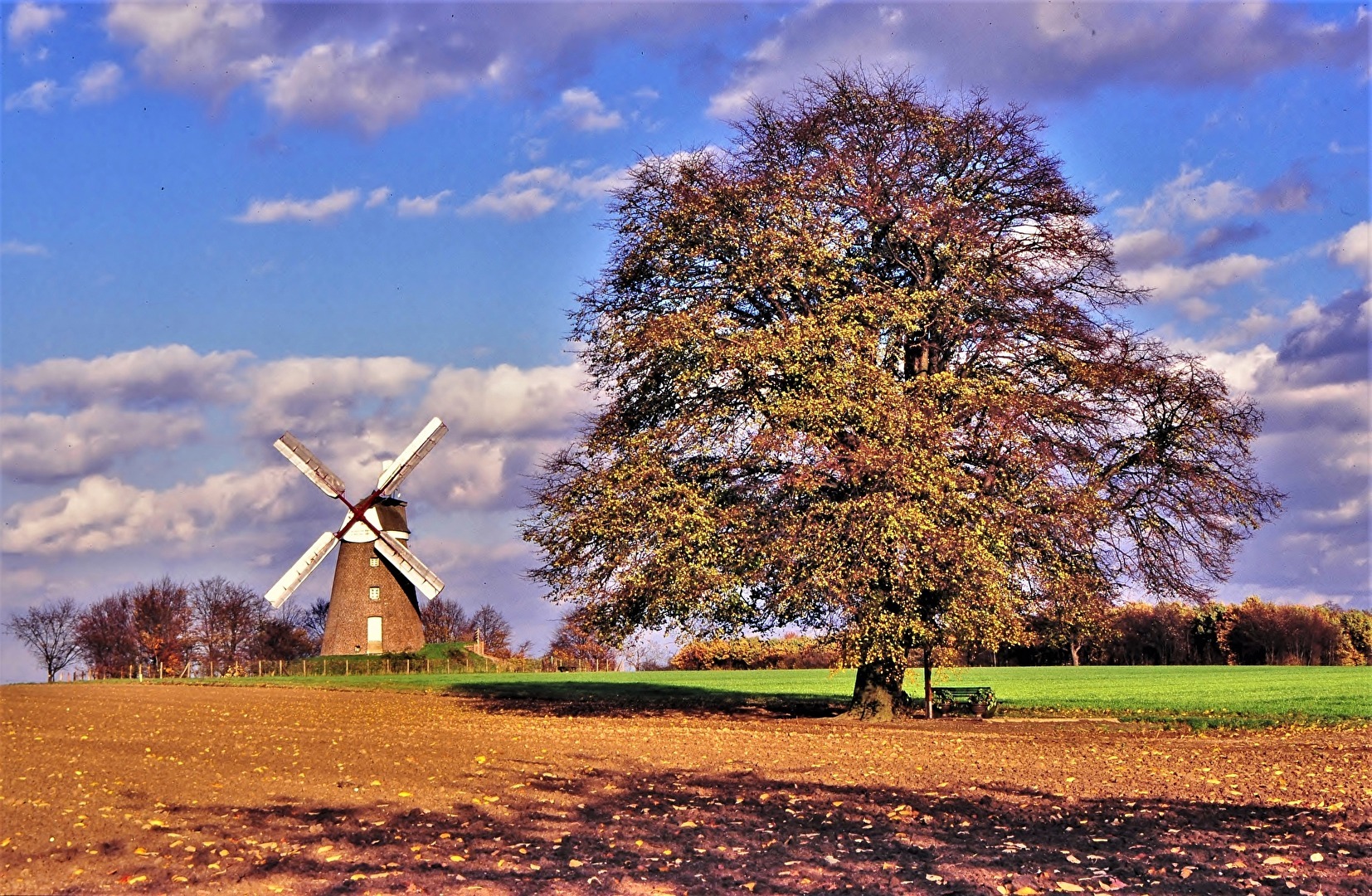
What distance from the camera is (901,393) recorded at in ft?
95.0

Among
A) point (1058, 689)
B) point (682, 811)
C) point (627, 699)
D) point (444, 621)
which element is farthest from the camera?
point (444, 621)

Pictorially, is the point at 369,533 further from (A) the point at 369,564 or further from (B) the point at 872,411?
(B) the point at 872,411

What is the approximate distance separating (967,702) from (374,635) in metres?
52.0

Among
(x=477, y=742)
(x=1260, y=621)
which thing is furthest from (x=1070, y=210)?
(x=1260, y=621)

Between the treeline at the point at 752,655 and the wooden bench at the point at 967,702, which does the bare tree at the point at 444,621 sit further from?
the wooden bench at the point at 967,702

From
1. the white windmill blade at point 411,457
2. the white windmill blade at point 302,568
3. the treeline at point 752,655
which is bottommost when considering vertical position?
the treeline at point 752,655

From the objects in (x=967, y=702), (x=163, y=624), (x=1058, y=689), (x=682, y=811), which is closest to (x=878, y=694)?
(x=967, y=702)

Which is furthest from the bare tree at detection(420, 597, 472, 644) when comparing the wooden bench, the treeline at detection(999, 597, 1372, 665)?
the wooden bench

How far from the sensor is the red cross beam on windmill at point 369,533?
77375mm

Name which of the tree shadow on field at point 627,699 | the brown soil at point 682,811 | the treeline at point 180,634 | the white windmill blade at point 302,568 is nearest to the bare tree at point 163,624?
the treeline at point 180,634

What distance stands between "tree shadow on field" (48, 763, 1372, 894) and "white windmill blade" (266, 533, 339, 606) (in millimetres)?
61944

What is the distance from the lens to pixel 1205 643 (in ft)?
288

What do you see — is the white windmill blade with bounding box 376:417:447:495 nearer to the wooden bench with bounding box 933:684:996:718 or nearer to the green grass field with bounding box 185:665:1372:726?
the green grass field with bounding box 185:665:1372:726

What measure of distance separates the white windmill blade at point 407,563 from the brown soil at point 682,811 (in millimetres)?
48157
